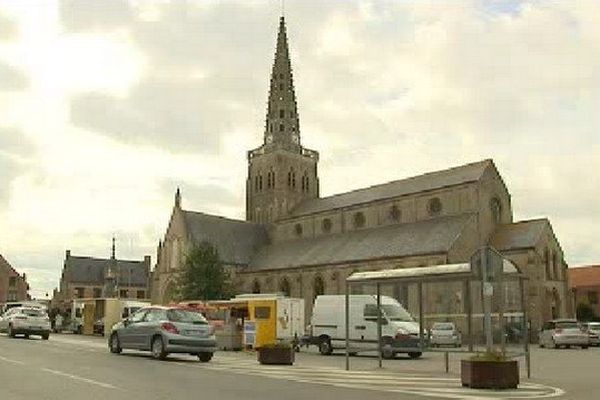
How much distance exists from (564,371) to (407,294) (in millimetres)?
11898

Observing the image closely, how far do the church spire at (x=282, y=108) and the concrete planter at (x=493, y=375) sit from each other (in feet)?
226

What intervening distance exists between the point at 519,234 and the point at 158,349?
38921 millimetres

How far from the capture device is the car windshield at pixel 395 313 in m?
26.3

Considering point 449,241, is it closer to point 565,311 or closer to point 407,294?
point 565,311

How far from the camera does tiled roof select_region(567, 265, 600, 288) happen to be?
3413 inches

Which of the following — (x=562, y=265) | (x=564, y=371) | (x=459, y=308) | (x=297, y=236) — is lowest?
(x=564, y=371)

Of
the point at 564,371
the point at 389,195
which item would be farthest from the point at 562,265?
the point at 564,371

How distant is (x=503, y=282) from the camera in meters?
17.6

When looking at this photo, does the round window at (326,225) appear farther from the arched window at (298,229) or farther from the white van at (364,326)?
the white van at (364,326)

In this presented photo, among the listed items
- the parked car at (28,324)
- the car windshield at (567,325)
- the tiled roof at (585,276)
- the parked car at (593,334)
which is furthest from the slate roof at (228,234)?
the tiled roof at (585,276)

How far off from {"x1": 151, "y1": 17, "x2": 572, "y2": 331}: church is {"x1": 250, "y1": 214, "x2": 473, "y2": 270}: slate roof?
141mm

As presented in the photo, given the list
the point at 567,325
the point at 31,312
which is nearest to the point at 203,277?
the point at 31,312

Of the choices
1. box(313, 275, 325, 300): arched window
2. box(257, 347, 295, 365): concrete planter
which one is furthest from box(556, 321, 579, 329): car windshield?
box(313, 275, 325, 300): arched window

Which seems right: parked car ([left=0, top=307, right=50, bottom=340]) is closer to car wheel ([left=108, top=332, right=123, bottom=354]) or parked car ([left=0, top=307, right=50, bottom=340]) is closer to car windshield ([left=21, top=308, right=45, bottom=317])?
car windshield ([left=21, top=308, right=45, bottom=317])
